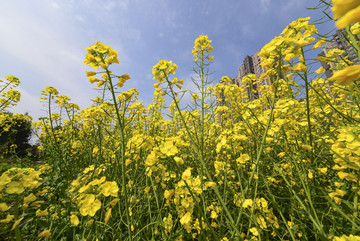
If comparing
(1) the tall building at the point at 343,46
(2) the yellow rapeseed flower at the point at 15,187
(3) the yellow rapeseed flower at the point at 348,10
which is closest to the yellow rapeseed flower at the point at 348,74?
(3) the yellow rapeseed flower at the point at 348,10

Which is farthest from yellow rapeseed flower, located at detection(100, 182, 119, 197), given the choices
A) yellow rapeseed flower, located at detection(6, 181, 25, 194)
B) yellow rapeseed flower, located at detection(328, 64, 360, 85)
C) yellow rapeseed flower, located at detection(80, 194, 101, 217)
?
yellow rapeseed flower, located at detection(328, 64, 360, 85)

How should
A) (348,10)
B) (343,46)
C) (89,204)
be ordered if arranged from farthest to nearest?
(343,46) → (89,204) → (348,10)

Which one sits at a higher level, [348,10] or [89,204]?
[348,10]

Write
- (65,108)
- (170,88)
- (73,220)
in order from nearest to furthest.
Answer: (73,220) < (170,88) < (65,108)

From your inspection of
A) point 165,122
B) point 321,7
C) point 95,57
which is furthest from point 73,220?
point 165,122

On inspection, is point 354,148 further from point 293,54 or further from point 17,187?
point 17,187

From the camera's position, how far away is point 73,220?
1076 millimetres

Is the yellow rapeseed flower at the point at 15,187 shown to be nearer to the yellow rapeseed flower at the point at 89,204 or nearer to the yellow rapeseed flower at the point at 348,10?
the yellow rapeseed flower at the point at 89,204

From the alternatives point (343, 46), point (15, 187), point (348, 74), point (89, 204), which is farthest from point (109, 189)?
point (343, 46)

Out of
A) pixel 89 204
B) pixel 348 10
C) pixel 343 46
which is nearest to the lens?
pixel 348 10

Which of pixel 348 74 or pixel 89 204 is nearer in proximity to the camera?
pixel 348 74

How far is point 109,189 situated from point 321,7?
70.7 inches

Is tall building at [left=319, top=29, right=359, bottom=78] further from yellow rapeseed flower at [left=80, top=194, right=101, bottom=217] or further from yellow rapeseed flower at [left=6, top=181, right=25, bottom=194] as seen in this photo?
yellow rapeseed flower at [left=6, top=181, right=25, bottom=194]

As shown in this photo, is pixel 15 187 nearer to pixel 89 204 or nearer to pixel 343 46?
pixel 89 204
